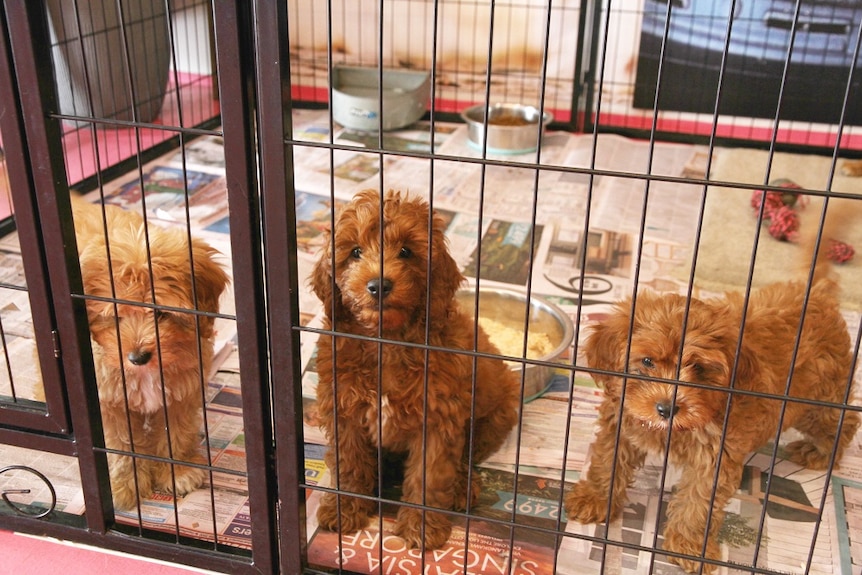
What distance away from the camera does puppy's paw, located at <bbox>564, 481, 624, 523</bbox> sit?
6.23ft

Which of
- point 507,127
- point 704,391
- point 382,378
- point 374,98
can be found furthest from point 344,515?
point 374,98

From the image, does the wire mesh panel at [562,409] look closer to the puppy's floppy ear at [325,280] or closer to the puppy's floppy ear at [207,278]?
the puppy's floppy ear at [325,280]

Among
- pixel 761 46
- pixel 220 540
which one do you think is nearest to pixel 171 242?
pixel 220 540

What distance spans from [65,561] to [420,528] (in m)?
0.72

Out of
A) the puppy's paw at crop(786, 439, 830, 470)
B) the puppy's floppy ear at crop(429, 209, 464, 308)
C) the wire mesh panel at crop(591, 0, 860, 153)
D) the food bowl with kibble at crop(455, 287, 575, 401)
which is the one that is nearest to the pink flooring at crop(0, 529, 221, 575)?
the puppy's floppy ear at crop(429, 209, 464, 308)

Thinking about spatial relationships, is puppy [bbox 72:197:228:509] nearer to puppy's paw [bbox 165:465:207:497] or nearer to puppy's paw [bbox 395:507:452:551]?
puppy's paw [bbox 165:465:207:497]

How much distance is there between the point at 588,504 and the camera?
191 cm

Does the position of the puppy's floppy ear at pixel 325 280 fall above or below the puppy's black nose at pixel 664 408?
above

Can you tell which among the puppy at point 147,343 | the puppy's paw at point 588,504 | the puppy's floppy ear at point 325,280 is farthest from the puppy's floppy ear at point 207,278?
the puppy's paw at point 588,504

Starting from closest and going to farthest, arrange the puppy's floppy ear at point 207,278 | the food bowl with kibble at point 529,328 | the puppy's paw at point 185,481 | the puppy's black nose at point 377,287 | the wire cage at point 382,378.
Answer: the wire cage at point 382,378 → the puppy's black nose at point 377,287 → the puppy's floppy ear at point 207,278 → the puppy's paw at point 185,481 → the food bowl with kibble at point 529,328

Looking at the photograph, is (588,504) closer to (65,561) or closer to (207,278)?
(207,278)

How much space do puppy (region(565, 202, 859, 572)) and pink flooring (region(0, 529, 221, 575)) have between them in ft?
2.93

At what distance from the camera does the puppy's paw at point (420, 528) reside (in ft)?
5.96

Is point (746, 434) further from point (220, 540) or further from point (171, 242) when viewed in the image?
point (171, 242)
